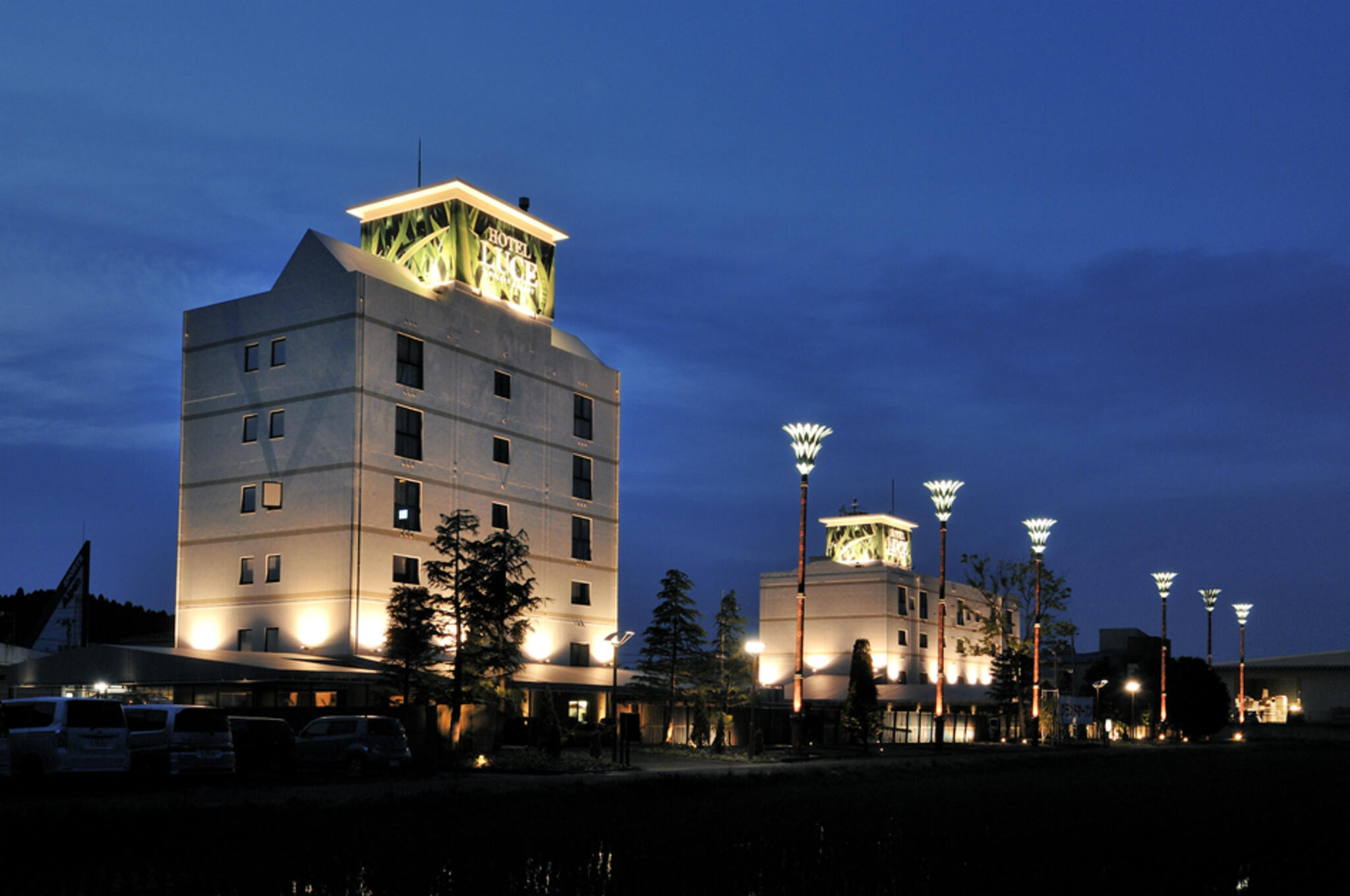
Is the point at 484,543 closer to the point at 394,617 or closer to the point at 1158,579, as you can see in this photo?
the point at 394,617

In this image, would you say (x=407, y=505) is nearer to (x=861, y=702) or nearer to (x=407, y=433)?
(x=407, y=433)

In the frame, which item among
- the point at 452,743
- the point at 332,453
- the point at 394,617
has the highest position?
the point at 332,453

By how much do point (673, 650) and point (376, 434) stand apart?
1564 centimetres

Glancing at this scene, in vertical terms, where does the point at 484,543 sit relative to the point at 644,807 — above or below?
above

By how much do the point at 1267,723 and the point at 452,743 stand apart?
99940mm

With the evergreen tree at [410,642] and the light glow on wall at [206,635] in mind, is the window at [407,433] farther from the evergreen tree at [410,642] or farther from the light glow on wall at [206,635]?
the light glow on wall at [206,635]

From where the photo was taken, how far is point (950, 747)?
6009 cm

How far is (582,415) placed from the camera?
69.7 m

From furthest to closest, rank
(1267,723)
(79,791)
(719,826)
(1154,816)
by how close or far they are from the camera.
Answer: (1267,723)
(79,791)
(1154,816)
(719,826)

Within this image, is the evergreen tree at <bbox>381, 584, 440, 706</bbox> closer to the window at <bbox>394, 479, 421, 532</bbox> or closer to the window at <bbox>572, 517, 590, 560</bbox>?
the window at <bbox>394, 479, 421, 532</bbox>

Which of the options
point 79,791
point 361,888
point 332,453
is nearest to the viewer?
point 361,888

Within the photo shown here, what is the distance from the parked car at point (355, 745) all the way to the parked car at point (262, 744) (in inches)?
22.0

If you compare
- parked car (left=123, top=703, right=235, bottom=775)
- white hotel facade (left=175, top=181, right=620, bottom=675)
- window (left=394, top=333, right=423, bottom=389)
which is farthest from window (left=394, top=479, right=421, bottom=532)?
parked car (left=123, top=703, right=235, bottom=775)

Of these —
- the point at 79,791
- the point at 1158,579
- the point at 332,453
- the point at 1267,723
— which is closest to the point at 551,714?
the point at 332,453
